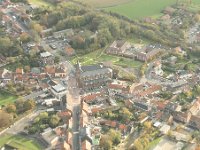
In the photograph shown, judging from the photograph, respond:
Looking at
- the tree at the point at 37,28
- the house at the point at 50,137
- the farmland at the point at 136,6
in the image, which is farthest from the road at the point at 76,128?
the farmland at the point at 136,6

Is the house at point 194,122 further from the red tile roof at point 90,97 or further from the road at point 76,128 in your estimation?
the road at point 76,128

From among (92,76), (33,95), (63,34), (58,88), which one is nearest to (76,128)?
(58,88)

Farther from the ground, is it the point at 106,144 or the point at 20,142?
the point at 106,144

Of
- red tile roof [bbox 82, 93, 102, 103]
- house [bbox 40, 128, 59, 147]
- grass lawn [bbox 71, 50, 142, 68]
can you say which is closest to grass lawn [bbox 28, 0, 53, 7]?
grass lawn [bbox 71, 50, 142, 68]

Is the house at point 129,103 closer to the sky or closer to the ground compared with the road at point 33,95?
closer to the sky

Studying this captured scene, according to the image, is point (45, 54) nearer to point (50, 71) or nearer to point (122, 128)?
point (50, 71)
